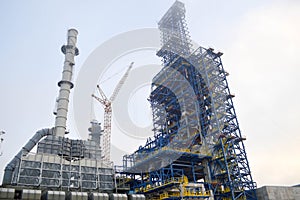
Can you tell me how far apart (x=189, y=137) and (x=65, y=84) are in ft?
117

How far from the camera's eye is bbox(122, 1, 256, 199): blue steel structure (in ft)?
174

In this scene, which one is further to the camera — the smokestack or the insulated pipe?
the smokestack

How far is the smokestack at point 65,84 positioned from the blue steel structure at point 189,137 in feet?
59.4

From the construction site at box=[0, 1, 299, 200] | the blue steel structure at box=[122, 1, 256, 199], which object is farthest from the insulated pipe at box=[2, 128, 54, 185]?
the blue steel structure at box=[122, 1, 256, 199]

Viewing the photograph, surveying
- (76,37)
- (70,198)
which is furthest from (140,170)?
(76,37)

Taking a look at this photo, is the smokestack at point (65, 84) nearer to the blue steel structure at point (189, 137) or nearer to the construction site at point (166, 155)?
the construction site at point (166, 155)

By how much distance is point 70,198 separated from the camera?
4531cm

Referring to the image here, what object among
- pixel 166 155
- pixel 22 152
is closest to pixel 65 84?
pixel 22 152

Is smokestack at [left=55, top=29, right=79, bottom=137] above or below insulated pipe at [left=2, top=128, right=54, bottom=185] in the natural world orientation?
above

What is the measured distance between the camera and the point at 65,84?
222 ft

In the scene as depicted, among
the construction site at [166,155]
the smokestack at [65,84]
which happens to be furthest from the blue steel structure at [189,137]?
the smokestack at [65,84]

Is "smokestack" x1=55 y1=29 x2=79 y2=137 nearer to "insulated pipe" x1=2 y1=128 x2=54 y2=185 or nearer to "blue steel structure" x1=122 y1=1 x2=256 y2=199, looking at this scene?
"insulated pipe" x1=2 y1=128 x2=54 y2=185

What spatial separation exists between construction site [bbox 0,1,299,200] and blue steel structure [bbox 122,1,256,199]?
0.64ft

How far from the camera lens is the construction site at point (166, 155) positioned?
163 ft
